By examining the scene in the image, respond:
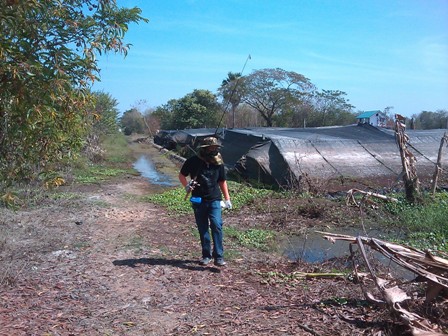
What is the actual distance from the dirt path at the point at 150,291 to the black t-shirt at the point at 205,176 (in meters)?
0.93

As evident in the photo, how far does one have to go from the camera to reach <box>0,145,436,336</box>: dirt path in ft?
13.3

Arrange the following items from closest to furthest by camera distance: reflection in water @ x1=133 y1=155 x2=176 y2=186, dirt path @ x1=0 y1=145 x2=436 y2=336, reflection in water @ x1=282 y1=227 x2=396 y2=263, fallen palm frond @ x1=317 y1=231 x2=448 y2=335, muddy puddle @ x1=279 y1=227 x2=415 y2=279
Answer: fallen palm frond @ x1=317 y1=231 x2=448 y2=335 → dirt path @ x1=0 y1=145 x2=436 y2=336 → muddy puddle @ x1=279 y1=227 x2=415 y2=279 → reflection in water @ x1=282 y1=227 x2=396 y2=263 → reflection in water @ x1=133 y1=155 x2=176 y2=186

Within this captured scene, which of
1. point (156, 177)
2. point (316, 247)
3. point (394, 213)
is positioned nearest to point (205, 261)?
point (316, 247)

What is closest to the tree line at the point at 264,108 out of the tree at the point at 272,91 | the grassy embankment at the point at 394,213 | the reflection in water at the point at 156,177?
the tree at the point at 272,91

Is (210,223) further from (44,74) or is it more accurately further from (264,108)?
(264,108)

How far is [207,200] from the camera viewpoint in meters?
5.75

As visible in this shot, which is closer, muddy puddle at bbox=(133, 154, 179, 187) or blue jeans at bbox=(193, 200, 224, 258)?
blue jeans at bbox=(193, 200, 224, 258)

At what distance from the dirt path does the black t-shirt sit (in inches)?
36.8

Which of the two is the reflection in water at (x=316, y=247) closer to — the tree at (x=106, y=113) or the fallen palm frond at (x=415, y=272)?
the fallen palm frond at (x=415, y=272)

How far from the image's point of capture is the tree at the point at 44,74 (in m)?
3.71

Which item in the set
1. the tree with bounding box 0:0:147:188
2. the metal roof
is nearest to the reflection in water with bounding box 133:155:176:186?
the tree with bounding box 0:0:147:188

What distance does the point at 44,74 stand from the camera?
3729 millimetres

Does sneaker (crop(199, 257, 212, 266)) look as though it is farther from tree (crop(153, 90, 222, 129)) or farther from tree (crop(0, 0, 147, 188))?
tree (crop(153, 90, 222, 129))

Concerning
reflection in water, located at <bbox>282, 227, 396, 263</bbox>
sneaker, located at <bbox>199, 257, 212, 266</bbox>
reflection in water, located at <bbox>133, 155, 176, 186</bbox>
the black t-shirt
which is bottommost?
reflection in water, located at <bbox>133, 155, 176, 186</bbox>
